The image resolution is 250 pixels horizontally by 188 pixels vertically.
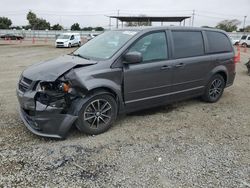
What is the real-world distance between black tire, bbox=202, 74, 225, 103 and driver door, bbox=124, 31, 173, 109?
1348 mm

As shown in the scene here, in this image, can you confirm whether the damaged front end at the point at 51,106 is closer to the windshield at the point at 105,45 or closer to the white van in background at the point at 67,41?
the windshield at the point at 105,45

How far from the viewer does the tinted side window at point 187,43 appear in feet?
16.4

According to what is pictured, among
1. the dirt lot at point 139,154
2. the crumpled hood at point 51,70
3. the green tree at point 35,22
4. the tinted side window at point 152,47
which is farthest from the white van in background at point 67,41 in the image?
the green tree at point 35,22

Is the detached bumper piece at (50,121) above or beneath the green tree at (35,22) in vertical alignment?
beneath

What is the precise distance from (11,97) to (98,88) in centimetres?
306

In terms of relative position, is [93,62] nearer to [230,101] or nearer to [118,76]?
[118,76]

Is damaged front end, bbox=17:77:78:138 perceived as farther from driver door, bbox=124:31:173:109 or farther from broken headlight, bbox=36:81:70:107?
driver door, bbox=124:31:173:109

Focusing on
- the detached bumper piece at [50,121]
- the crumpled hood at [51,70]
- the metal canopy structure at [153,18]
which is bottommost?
the detached bumper piece at [50,121]

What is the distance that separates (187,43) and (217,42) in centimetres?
108

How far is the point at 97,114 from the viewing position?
4.09m

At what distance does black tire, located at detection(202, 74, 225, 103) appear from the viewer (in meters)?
5.82

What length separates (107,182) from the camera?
9.61 ft

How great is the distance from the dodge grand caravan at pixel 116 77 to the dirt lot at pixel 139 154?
303 millimetres

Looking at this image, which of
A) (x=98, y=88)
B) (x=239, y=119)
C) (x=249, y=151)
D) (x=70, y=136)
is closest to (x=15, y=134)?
(x=70, y=136)
